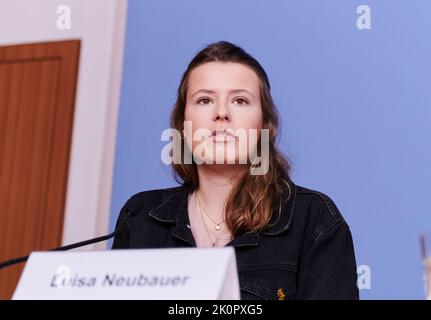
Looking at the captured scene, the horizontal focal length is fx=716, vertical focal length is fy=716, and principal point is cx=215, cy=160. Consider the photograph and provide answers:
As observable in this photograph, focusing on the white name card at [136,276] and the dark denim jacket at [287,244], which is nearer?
the white name card at [136,276]

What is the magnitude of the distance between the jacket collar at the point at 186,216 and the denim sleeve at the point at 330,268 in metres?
0.07

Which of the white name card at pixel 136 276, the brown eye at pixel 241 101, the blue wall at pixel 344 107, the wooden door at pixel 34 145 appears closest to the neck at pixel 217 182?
the brown eye at pixel 241 101

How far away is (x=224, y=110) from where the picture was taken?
1.16 m

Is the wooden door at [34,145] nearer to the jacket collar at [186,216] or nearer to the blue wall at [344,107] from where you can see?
the blue wall at [344,107]

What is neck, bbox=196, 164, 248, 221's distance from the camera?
1.22 m

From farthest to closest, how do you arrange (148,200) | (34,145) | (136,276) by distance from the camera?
1. (34,145)
2. (148,200)
3. (136,276)

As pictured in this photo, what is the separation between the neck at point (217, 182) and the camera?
122 cm

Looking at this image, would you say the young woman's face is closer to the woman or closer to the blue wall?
the woman

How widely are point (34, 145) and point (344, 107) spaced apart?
3.42 ft

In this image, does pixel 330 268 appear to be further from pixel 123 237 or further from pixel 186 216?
pixel 123 237

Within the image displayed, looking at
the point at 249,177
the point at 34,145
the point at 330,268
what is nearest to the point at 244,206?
the point at 249,177

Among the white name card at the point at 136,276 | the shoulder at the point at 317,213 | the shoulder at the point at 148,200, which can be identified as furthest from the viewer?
the shoulder at the point at 148,200

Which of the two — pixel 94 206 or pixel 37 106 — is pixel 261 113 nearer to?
pixel 94 206
